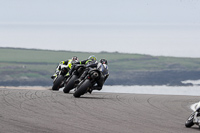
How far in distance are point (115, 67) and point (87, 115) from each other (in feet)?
367

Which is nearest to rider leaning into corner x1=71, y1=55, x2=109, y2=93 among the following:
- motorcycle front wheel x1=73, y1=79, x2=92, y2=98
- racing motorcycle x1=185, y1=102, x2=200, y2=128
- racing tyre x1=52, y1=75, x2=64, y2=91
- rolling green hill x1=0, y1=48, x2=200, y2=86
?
motorcycle front wheel x1=73, y1=79, x2=92, y2=98

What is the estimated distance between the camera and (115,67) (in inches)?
4998

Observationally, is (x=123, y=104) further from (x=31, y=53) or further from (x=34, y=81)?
(x=31, y=53)

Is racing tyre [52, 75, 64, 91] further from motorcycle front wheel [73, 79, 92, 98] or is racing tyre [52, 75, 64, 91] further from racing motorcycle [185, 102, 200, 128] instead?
racing motorcycle [185, 102, 200, 128]

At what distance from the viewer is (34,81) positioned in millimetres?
109375

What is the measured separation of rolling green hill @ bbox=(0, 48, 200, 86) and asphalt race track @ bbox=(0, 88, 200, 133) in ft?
255

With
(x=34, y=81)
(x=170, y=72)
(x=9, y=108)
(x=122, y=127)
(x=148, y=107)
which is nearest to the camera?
(x=122, y=127)

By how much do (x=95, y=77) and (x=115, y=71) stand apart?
102102mm

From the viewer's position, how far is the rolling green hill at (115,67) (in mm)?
108938

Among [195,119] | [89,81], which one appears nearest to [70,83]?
[89,81]

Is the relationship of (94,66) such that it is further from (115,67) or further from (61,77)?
(115,67)

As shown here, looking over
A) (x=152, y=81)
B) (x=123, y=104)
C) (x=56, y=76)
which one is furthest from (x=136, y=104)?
(x=152, y=81)

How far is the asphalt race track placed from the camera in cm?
1252

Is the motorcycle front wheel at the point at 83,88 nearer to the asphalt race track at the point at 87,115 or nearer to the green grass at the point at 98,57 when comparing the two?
the asphalt race track at the point at 87,115
